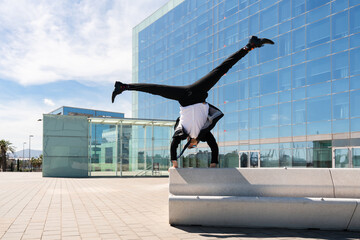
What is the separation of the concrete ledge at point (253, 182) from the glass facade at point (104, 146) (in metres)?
21.8

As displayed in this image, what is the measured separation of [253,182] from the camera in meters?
7.15

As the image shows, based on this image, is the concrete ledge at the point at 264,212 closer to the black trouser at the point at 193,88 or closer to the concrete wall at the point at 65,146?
the black trouser at the point at 193,88

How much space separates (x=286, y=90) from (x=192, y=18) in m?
15.1

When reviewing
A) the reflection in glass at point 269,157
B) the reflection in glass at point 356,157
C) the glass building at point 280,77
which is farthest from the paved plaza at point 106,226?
the reflection in glass at point 269,157

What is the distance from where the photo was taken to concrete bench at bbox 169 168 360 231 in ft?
22.3

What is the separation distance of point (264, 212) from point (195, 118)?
2336mm

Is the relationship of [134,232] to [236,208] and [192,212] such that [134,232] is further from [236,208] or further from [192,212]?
[236,208]

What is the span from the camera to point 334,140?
22938mm

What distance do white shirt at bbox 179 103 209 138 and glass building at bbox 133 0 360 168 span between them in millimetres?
16791

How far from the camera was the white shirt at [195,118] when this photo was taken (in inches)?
310

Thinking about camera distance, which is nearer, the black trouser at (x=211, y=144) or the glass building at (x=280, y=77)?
the black trouser at (x=211, y=144)

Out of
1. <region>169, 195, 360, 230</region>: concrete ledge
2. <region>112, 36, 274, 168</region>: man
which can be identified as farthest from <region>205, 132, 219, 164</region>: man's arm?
<region>169, 195, 360, 230</region>: concrete ledge

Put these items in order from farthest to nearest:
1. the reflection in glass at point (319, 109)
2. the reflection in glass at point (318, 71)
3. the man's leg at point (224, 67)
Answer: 1. the reflection in glass at point (318, 71)
2. the reflection in glass at point (319, 109)
3. the man's leg at point (224, 67)

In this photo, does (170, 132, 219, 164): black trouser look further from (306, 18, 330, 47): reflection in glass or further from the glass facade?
the glass facade
